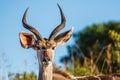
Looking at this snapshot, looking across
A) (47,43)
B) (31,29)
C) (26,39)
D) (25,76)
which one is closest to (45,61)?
(47,43)

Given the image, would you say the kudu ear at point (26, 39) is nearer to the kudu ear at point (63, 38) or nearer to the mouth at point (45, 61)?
the kudu ear at point (63, 38)

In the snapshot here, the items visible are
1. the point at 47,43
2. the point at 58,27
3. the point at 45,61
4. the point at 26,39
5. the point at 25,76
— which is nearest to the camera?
the point at 45,61

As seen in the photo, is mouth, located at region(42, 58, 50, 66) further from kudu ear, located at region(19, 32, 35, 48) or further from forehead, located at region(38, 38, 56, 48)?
kudu ear, located at region(19, 32, 35, 48)

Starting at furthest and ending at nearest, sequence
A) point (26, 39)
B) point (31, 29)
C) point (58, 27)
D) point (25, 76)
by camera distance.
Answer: point (25, 76)
point (26, 39)
point (58, 27)
point (31, 29)

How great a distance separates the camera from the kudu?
1139 centimetres

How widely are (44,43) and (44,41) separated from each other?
0.23 ft

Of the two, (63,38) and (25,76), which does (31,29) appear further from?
(25,76)

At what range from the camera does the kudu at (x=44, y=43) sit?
11.4m

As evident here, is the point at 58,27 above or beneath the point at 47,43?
above

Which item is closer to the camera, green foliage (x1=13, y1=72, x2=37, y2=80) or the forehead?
the forehead

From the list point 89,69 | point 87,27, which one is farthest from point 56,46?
point 87,27

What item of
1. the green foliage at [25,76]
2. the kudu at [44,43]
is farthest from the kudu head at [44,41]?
the green foliage at [25,76]

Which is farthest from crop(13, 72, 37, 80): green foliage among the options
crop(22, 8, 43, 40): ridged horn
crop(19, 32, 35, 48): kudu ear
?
crop(22, 8, 43, 40): ridged horn

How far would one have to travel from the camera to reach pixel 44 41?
11.6m
